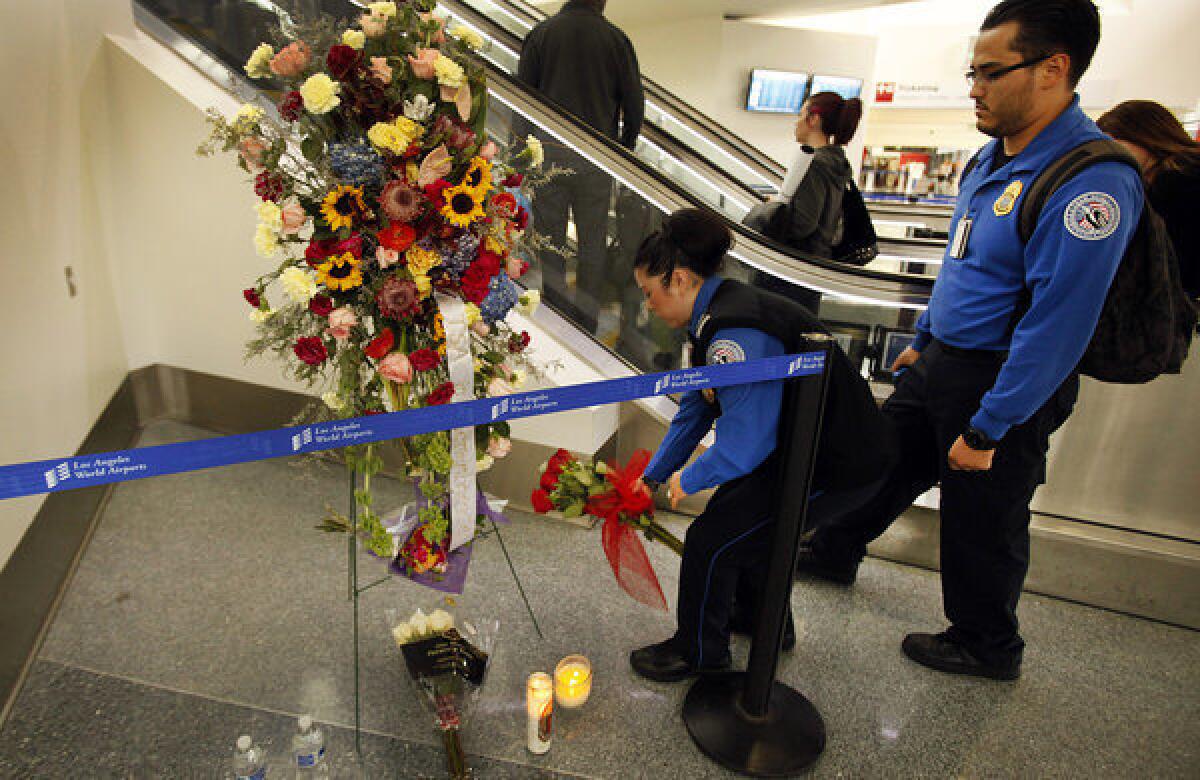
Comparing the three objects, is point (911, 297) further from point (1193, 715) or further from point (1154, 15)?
point (1154, 15)

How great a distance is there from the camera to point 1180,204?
1898 millimetres

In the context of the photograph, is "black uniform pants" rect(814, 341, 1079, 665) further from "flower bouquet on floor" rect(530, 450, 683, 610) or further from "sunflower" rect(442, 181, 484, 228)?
"sunflower" rect(442, 181, 484, 228)

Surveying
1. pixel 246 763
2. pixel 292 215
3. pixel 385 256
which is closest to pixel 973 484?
pixel 385 256

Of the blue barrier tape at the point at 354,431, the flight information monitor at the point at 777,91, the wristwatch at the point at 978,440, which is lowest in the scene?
the wristwatch at the point at 978,440

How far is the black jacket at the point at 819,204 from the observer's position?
9.27 feet

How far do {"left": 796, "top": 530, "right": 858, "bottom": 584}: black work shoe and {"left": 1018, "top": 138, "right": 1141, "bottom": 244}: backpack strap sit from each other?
136cm

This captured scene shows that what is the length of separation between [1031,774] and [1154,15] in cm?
773

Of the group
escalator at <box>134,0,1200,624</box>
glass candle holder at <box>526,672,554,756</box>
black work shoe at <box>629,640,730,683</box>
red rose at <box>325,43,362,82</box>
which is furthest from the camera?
escalator at <box>134,0,1200,624</box>

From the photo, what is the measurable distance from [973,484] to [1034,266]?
2.15 ft

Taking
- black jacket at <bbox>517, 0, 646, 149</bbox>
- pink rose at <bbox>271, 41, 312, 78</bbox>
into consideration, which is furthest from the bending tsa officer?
black jacket at <bbox>517, 0, 646, 149</bbox>

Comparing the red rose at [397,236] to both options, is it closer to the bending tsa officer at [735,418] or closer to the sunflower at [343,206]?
the sunflower at [343,206]

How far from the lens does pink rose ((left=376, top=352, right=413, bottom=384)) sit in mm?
1546

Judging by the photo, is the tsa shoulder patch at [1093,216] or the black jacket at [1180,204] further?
the black jacket at [1180,204]

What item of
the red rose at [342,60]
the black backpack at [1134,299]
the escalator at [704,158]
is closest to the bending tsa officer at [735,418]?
the black backpack at [1134,299]
